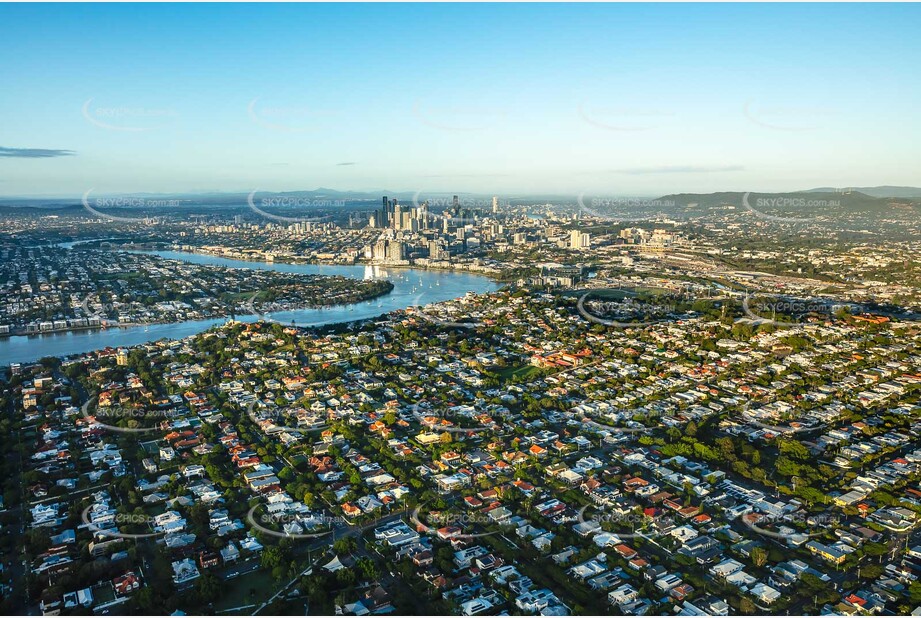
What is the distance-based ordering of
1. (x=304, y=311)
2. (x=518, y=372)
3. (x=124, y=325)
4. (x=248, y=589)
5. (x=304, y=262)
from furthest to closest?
(x=304, y=262) → (x=304, y=311) → (x=124, y=325) → (x=518, y=372) → (x=248, y=589)

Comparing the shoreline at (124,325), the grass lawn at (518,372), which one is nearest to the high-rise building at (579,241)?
the shoreline at (124,325)

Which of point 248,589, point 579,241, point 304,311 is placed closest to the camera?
point 248,589

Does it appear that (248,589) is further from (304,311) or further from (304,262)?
(304,262)

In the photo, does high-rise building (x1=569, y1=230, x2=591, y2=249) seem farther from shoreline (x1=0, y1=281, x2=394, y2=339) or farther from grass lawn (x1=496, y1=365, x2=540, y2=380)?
grass lawn (x1=496, y1=365, x2=540, y2=380)

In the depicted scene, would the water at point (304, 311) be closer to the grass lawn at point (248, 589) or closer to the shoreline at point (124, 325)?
the shoreline at point (124, 325)

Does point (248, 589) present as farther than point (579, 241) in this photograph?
No

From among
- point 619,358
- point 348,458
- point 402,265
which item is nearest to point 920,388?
point 619,358

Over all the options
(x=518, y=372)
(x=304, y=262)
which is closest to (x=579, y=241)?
(x=304, y=262)

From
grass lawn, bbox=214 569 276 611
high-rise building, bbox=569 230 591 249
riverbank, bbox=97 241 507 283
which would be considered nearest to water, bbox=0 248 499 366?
riverbank, bbox=97 241 507 283
